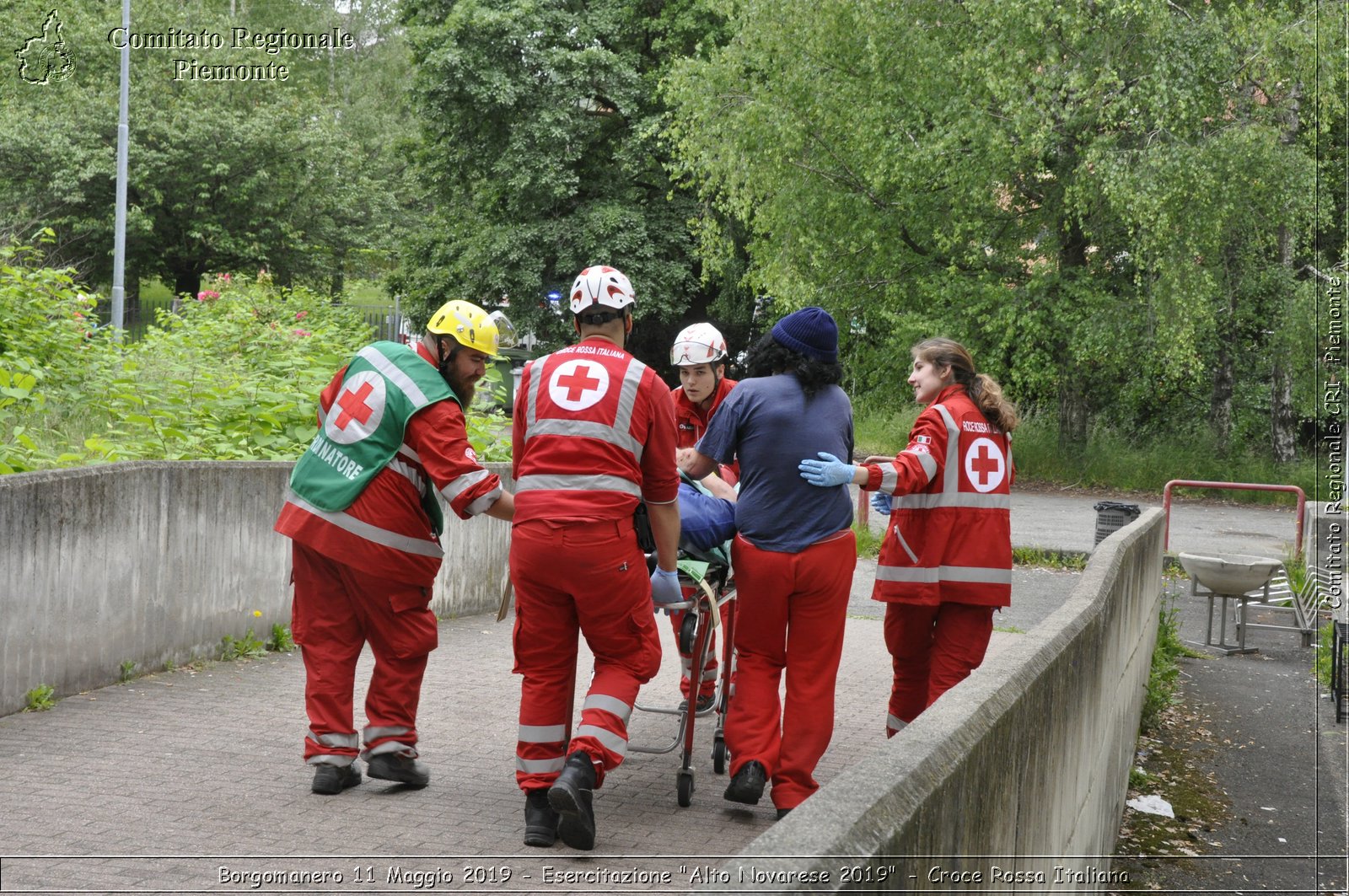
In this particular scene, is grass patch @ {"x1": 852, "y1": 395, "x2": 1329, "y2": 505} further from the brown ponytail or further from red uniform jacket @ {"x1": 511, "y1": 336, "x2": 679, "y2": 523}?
red uniform jacket @ {"x1": 511, "y1": 336, "x2": 679, "y2": 523}

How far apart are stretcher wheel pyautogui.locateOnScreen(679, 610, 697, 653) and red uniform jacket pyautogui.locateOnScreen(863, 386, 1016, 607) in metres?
0.87

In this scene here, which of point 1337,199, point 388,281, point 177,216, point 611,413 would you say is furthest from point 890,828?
point 177,216

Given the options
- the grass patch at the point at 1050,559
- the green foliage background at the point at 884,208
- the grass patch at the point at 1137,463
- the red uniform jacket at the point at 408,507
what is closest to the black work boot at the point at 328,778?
the red uniform jacket at the point at 408,507

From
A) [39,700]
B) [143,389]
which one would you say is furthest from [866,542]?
[39,700]

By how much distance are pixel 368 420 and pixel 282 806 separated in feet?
4.88

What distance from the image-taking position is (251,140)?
132ft

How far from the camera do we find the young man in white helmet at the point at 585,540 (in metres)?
4.95

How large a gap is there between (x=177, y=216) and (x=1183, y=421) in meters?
28.6

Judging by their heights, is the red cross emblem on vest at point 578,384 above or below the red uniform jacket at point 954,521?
above

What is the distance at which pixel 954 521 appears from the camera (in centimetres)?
633

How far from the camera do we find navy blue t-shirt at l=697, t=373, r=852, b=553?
5.62 meters

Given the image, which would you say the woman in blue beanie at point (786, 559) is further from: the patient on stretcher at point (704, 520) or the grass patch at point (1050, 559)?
the grass patch at point (1050, 559)

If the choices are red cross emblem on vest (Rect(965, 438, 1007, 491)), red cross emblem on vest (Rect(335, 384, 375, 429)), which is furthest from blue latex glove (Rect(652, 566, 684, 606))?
red cross emblem on vest (Rect(965, 438, 1007, 491))

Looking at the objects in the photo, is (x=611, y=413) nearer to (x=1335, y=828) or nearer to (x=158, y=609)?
(x=158, y=609)
